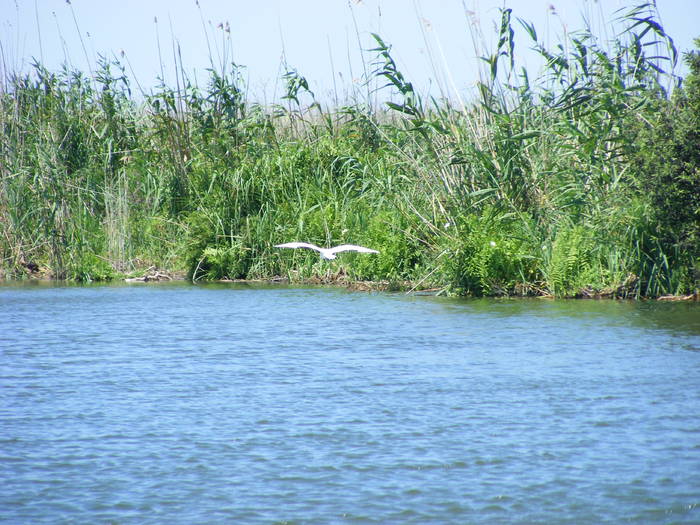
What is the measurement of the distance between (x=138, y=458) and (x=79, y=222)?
1012 centimetres

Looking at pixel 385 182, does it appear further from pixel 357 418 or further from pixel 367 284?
pixel 357 418

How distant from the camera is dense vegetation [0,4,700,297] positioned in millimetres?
10664

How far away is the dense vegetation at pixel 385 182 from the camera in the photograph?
1066 centimetres

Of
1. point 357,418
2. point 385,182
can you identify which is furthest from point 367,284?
point 357,418

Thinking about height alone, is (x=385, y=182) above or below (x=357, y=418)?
above

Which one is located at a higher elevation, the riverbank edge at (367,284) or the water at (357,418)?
the riverbank edge at (367,284)

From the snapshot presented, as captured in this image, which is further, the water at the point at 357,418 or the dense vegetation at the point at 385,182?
the dense vegetation at the point at 385,182

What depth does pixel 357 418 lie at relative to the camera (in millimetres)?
5926

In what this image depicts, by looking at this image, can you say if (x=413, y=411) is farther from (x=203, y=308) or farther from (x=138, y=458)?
(x=203, y=308)

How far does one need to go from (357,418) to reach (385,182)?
7299 millimetres

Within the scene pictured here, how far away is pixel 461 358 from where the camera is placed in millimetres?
7805

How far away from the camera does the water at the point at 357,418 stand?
448 cm

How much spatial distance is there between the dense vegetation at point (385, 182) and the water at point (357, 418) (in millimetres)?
989

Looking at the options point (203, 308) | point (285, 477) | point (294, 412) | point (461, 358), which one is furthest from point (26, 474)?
point (203, 308)
